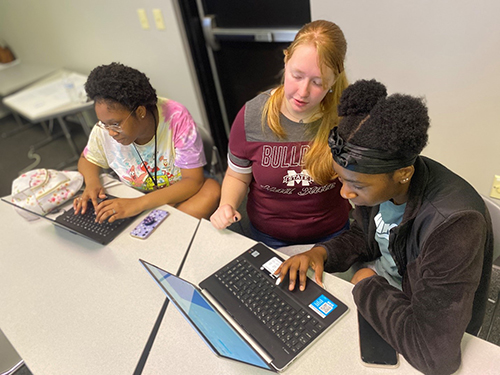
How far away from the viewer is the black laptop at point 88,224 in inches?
48.8

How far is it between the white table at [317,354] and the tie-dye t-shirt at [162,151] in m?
0.62

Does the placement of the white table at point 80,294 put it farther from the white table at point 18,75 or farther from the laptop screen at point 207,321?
the white table at point 18,75

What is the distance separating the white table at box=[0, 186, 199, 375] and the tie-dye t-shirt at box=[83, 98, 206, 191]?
0.27 meters

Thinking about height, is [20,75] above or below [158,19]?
below

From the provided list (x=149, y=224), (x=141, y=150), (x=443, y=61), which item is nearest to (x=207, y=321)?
(x=149, y=224)

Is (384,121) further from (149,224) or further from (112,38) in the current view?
(112,38)

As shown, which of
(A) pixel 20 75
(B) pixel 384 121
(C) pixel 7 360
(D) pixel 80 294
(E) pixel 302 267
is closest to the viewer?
(B) pixel 384 121

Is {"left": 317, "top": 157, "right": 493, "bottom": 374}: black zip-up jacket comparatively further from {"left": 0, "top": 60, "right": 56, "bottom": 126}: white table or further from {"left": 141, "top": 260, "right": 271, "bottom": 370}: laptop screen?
{"left": 0, "top": 60, "right": 56, "bottom": 126}: white table

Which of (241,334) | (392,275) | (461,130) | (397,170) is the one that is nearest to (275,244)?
(392,275)

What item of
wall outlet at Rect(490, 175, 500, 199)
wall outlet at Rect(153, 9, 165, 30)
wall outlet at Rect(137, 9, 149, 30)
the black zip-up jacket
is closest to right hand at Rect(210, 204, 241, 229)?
A: the black zip-up jacket

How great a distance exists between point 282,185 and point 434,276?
0.64m

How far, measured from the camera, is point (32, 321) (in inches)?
40.1

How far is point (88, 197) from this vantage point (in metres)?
1.40

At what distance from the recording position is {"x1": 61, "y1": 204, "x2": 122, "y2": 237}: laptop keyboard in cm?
126
